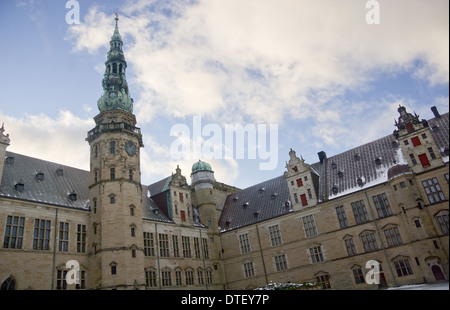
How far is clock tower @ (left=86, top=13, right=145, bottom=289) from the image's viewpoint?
32.4 meters

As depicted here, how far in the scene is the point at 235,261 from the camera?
46.7m

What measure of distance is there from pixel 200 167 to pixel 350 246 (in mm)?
27295

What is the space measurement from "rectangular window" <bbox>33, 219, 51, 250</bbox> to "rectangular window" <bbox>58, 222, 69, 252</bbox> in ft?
4.27

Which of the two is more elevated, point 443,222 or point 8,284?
point 443,222

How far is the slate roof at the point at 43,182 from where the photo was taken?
31391mm

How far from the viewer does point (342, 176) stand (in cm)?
4209

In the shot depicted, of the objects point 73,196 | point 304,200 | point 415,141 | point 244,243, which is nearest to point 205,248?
point 244,243

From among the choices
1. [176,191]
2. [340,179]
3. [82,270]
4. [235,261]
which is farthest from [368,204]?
[82,270]

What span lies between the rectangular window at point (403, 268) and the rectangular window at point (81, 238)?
1316 inches

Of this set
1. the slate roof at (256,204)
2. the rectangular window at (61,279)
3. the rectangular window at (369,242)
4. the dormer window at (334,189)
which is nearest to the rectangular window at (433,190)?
the rectangular window at (369,242)

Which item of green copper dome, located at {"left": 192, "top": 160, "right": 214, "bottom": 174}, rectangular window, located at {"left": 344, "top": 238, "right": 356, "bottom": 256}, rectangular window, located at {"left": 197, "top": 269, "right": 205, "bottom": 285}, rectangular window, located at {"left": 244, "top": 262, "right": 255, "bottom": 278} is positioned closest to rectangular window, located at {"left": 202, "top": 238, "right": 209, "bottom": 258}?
rectangular window, located at {"left": 197, "top": 269, "right": 205, "bottom": 285}

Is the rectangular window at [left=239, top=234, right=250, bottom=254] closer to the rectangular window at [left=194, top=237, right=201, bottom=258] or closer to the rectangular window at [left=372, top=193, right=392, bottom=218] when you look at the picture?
the rectangular window at [left=194, top=237, right=201, bottom=258]

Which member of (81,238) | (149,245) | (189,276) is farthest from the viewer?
(189,276)

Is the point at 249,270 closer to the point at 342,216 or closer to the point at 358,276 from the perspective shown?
the point at 358,276
